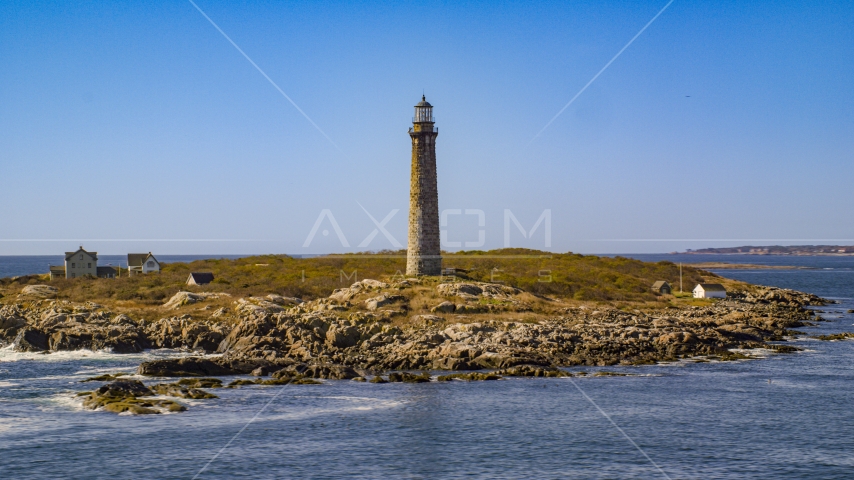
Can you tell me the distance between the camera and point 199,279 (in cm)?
6838

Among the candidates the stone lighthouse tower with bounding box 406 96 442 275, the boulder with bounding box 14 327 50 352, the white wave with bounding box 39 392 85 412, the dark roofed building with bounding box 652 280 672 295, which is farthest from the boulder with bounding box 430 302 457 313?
the dark roofed building with bounding box 652 280 672 295

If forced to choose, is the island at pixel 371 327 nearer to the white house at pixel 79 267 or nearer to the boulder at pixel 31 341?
the boulder at pixel 31 341

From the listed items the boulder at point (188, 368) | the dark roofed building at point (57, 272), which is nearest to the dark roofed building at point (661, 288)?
the boulder at point (188, 368)

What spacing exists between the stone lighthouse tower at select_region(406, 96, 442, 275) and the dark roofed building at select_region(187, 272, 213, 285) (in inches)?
839

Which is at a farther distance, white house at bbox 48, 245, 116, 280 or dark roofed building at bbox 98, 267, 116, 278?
dark roofed building at bbox 98, 267, 116, 278

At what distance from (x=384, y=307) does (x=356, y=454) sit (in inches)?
981

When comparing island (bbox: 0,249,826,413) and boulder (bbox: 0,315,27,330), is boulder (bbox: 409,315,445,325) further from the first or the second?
boulder (bbox: 0,315,27,330)

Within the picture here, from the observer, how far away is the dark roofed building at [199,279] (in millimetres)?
67875

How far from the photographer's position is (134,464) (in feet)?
75.8

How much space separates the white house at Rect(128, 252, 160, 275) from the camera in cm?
8131

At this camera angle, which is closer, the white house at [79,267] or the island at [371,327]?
the island at [371,327]

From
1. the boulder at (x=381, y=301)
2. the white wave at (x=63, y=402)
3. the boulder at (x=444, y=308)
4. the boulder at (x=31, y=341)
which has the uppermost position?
the boulder at (x=381, y=301)

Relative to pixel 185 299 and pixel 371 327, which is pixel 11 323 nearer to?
→ pixel 185 299

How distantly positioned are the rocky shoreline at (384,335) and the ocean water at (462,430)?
96.4 inches
